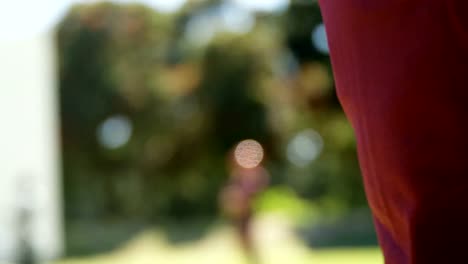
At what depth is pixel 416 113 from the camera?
1465 millimetres

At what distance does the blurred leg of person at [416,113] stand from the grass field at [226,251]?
9.71 meters

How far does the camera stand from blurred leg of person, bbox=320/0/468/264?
56.3 inches

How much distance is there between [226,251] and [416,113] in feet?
43.6

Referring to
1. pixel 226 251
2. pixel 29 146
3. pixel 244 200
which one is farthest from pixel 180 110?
pixel 244 200

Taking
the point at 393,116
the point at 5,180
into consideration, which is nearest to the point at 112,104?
the point at 5,180

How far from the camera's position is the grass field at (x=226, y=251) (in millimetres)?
12484

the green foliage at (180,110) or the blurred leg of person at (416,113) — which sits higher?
the blurred leg of person at (416,113)

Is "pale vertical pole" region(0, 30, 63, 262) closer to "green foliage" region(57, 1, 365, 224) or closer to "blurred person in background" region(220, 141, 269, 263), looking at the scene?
"green foliage" region(57, 1, 365, 224)

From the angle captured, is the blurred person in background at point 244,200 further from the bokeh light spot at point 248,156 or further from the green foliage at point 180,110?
the green foliage at point 180,110

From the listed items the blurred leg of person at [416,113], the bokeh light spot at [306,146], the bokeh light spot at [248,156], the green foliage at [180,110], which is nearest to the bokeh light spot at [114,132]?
the green foliage at [180,110]

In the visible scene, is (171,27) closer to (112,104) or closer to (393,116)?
(112,104)

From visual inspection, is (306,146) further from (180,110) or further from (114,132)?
(114,132)

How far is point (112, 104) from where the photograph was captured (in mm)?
18641

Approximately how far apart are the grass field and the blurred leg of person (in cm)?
971
